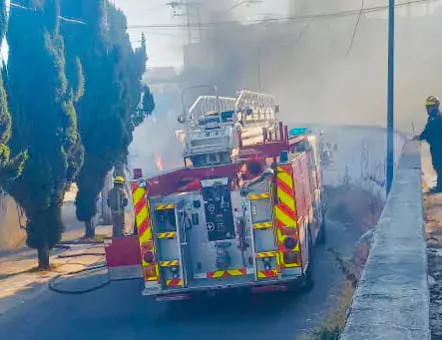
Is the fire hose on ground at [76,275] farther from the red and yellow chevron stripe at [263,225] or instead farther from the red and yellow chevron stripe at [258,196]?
the red and yellow chevron stripe at [258,196]

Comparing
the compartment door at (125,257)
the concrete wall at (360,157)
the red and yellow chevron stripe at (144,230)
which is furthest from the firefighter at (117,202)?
the concrete wall at (360,157)

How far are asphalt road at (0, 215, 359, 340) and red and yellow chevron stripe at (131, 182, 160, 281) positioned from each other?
0.63 metres

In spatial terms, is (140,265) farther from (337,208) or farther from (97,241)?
(337,208)

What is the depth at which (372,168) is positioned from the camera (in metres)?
17.9

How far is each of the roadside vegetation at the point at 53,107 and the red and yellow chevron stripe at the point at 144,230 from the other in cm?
247

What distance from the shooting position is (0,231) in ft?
51.5

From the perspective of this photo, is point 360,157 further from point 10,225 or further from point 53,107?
point 53,107

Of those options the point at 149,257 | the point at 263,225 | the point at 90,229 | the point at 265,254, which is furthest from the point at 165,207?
the point at 90,229

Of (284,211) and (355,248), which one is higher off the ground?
(284,211)

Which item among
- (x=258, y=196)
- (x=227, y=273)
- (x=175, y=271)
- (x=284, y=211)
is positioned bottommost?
(x=227, y=273)

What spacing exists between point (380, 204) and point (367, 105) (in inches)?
1344

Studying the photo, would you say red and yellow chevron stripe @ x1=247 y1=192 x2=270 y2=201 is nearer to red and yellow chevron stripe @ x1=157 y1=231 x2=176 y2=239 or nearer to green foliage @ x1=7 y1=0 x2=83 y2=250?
red and yellow chevron stripe @ x1=157 y1=231 x2=176 y2=239

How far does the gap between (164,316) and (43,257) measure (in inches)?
167

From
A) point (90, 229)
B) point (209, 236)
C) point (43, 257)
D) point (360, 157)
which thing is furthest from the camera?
point (360, 157)
